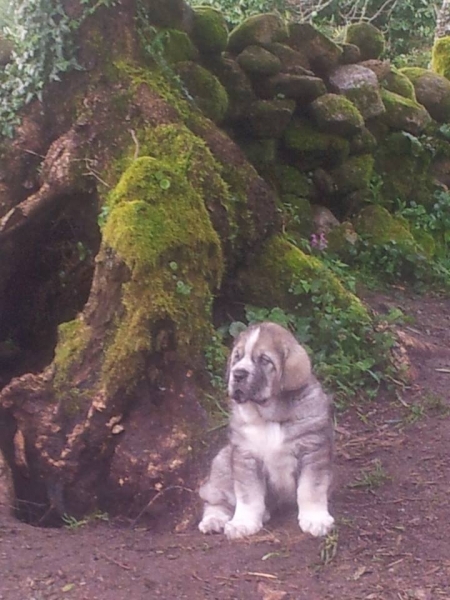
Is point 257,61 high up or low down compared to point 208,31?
down

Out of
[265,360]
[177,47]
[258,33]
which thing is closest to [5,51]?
[177,47]

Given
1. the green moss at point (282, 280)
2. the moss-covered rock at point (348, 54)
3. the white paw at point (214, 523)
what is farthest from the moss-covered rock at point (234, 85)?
the white paw at point (214, 523)

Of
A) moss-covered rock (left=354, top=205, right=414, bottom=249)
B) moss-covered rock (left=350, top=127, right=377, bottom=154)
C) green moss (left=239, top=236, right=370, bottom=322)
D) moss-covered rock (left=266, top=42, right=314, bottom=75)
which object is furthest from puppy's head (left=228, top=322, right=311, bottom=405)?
moss-covered rock (left=350, top=127, right=377, bottom=154)

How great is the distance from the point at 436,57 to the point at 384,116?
105 inches

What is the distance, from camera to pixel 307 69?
9.66m

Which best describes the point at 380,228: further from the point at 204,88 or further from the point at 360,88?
the point at 204,88

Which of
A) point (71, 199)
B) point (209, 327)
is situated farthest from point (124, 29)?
point (209, 327)

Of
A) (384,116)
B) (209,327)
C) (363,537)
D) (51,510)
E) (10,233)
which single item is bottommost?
(51,510)

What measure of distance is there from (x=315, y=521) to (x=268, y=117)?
5408 mm

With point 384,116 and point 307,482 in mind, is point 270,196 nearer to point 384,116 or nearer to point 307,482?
point 307,482

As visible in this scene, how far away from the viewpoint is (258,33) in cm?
925

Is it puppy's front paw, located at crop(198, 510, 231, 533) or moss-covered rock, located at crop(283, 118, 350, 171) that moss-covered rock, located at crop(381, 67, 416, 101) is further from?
puppy's front paw, located at crop(198, 510, 231, 533)

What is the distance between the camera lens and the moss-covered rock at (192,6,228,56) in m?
8.35

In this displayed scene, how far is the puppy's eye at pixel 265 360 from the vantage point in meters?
4.50
